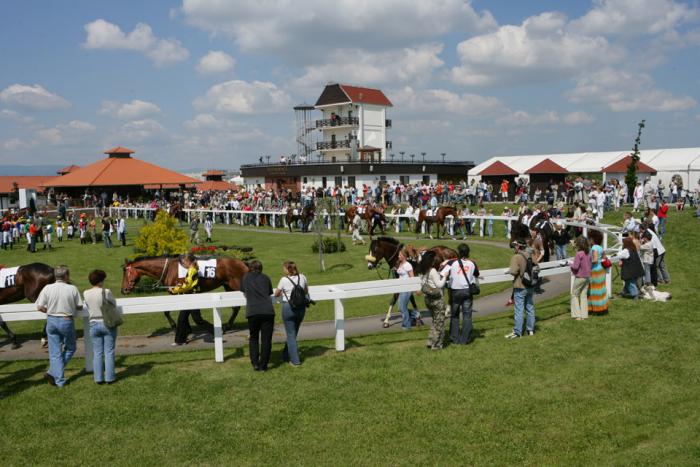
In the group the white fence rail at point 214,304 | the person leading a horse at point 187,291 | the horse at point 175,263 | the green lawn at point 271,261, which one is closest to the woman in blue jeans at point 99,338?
the white fence rail at point 214,304

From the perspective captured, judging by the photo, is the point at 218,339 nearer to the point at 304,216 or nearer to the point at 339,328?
the point at 339,328

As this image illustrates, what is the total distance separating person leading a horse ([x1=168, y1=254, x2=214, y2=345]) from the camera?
1057 cm

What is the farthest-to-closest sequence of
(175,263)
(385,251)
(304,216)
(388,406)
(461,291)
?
(304,216)
(385,251)
(175,263)
(461,291)
(388,406)

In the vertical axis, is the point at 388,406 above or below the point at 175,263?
below

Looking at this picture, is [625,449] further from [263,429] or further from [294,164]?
[294,164]

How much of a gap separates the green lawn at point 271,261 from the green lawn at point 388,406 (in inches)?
127

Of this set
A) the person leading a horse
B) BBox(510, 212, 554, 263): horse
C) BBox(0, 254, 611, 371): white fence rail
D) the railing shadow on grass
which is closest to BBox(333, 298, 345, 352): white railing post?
BBox(0, 254, 611, 371): white fence rail

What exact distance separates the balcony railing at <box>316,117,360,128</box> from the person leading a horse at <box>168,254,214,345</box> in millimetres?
54516

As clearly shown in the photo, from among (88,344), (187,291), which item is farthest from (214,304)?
(187,291)

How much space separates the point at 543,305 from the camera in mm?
12977

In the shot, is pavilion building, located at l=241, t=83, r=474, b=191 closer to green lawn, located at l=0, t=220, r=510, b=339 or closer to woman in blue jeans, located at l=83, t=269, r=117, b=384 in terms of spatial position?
green lawn, located at l=0, t=220, r=510, b=339

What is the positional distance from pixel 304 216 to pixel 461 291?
23.4 m

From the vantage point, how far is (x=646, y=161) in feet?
140

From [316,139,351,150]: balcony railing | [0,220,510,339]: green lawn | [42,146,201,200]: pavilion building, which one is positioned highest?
[316,139,351,150]: balcony railing
